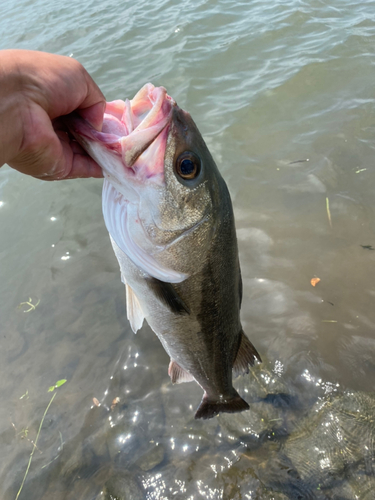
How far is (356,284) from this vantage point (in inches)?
158

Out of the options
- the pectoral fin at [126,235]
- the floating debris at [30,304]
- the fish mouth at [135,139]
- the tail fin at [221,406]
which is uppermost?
the fish mouth at [135,139]

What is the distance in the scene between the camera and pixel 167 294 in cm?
205

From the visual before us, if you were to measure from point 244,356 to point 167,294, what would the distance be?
3.07 ft

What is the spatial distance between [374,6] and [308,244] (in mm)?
8262

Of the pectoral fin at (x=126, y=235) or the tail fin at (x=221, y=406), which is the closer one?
the pectoral fin at (x=126, y=235)

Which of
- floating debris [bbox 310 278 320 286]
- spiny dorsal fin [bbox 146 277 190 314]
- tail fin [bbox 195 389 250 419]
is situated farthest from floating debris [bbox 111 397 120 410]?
floating debris [bbox 310 278 320 286]

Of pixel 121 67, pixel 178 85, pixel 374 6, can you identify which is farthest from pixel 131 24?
pixel 374 6

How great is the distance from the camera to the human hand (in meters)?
1.41

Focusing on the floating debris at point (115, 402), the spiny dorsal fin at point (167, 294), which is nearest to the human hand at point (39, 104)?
the spiny dorsal fin at point (167, 294)

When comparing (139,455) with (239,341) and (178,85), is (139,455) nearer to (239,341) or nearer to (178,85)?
(239,341)

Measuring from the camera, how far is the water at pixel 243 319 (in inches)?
119

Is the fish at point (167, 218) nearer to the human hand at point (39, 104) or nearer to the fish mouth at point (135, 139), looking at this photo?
the fish mouth at point (135, 139)

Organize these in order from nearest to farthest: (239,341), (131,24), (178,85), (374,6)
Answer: (239,341) → (178,85) → (374,6) → (131,24)

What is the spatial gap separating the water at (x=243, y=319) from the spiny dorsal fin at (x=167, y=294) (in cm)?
174
